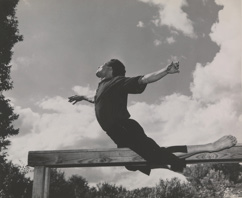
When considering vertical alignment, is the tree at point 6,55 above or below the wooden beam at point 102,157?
above

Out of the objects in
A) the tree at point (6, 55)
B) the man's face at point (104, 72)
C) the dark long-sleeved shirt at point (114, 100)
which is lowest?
the dark long-sleeved shirt at point (114, 100)

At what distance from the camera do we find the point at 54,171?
15.9 metres

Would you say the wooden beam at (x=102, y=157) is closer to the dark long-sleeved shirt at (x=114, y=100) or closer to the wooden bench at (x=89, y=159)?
the wooden bench at (x=89, y=159)

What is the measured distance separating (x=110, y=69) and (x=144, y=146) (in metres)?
1.19

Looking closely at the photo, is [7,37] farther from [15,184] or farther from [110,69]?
[110,69]

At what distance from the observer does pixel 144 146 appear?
3262mm

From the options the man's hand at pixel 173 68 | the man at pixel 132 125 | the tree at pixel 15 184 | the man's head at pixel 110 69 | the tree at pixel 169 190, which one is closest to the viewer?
the man's hand at pixel 173 68

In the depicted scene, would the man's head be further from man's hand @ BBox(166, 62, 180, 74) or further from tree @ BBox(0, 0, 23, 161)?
tree @ BBox(0, 0, 23, 161)

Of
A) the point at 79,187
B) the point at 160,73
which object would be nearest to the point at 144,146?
the point at 160,73

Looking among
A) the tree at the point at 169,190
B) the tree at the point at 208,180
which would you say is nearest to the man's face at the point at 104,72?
the tree at the point at 169,190

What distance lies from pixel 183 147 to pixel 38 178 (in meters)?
1.66

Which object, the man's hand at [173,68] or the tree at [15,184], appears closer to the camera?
the man's hand at [173,68]

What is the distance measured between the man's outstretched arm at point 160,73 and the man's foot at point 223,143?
33.6 inches

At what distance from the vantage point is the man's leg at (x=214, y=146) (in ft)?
10.2
